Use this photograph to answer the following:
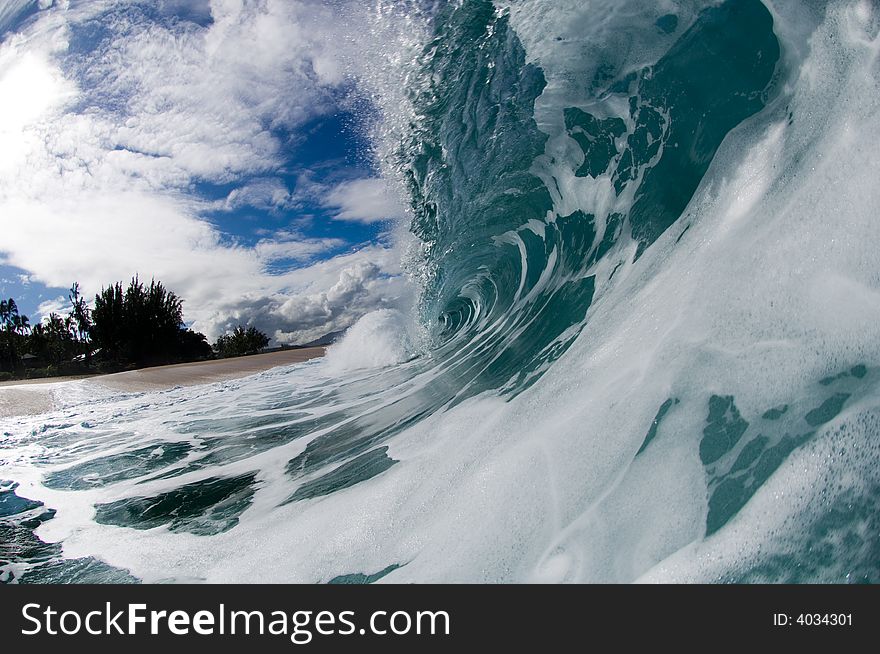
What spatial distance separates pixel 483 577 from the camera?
1.54 metres

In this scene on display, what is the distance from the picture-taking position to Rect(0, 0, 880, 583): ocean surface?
1456mm

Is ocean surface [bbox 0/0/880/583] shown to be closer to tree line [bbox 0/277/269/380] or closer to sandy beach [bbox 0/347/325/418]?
sandy beach [bbox 0/347/325/418]

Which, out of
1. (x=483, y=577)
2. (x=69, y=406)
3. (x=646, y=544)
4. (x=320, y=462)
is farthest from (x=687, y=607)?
(x=69, y=406)

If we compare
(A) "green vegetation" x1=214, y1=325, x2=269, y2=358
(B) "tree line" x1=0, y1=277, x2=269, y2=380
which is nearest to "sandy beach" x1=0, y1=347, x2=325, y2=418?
(B) "tree line" x1=0, y1=277, x2=269, y2=380

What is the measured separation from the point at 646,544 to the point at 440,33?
4094mm

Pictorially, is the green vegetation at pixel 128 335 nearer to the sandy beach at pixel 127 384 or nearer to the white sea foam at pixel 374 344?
the sandy beach at pixel 127 384

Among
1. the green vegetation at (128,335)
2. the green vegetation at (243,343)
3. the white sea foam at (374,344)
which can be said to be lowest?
the white sea foam at (374,344)

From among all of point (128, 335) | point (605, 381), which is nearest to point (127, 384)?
point (128, 335)

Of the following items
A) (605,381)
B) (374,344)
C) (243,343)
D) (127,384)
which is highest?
(243,343)

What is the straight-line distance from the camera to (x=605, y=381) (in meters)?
2.10

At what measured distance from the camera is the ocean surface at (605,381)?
4.78ft

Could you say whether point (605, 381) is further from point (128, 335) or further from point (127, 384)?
point (128, 335)

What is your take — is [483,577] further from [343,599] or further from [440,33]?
[440,33]

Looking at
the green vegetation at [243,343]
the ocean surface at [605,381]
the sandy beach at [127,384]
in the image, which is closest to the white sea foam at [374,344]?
the sandy beach at [127,384]
